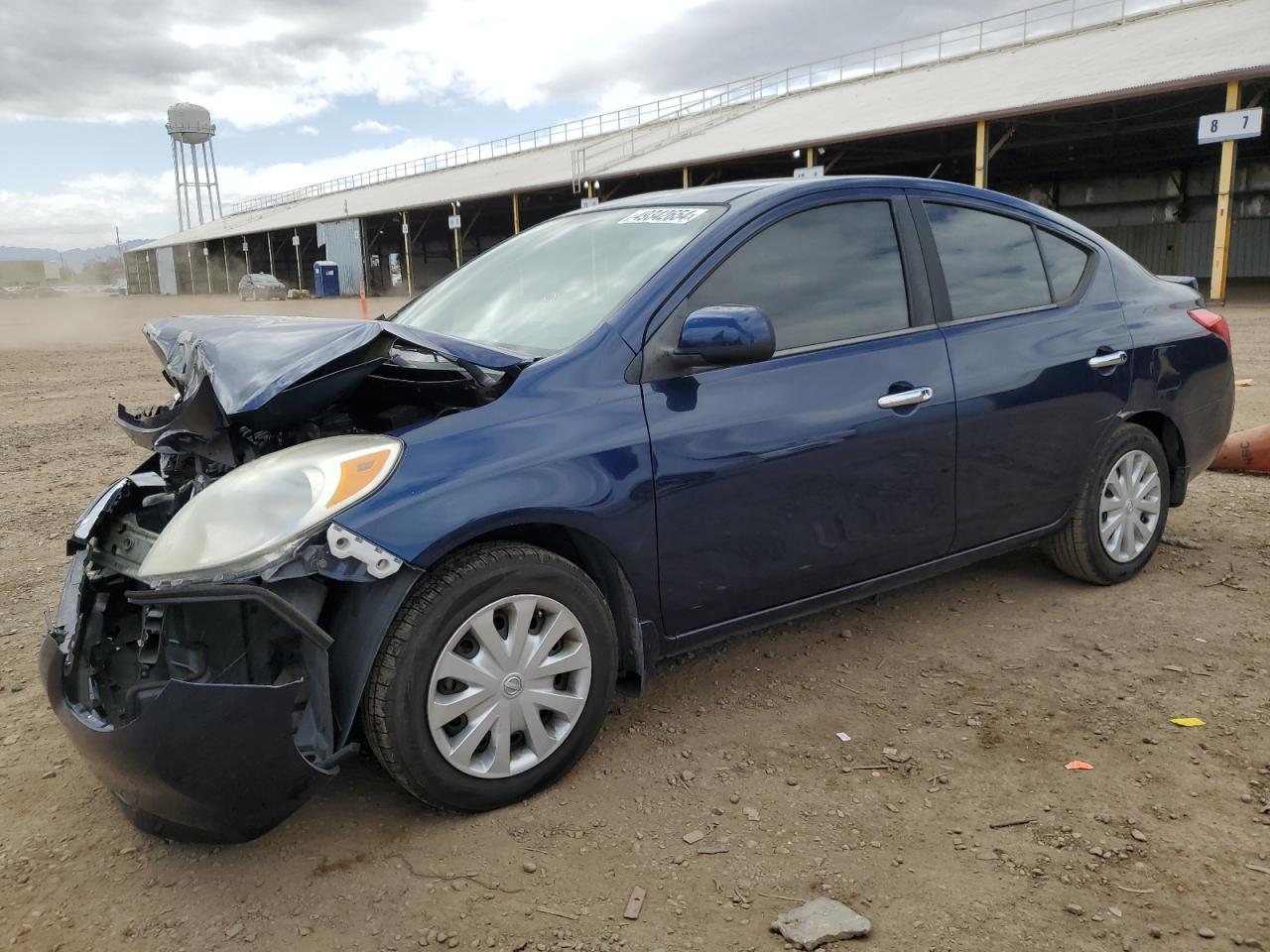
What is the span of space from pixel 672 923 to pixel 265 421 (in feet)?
5.17

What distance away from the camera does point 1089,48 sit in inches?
952

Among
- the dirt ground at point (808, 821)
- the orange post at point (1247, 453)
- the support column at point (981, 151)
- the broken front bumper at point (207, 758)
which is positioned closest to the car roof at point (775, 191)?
the dirt ground at point (808, 821)

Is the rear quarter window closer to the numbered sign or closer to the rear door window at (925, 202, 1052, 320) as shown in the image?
the rear door window at (925, 202, 1052, 320)

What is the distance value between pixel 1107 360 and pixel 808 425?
1.61 metres

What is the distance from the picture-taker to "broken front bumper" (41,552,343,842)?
2.11m

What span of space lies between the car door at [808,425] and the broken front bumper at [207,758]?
1.09m

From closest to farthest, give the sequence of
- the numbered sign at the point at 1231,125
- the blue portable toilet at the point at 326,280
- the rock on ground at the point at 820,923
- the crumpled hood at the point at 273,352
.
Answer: the rock on ground at the point at 820,923 → the crumpled hood at the point at 273,352 → the numbered sign at the point at 1231,125 → the blue portable toilet at the point at 326,280

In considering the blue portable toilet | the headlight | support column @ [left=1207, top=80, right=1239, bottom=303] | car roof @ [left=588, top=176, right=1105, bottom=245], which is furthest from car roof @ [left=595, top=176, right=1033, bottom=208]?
the blue portable toilet

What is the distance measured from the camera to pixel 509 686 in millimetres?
2529

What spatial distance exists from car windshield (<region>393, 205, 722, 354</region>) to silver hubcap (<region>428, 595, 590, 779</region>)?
81 centimetres

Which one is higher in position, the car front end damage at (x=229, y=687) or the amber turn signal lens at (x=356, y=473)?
the amber turn signal lens at (x=356, y=473)

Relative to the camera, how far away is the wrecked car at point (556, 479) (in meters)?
2.30

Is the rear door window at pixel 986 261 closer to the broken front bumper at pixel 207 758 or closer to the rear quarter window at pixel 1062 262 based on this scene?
the rear quarter window at pixel 1062 262

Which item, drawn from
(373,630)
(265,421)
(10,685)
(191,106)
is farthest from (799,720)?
(191,106)
